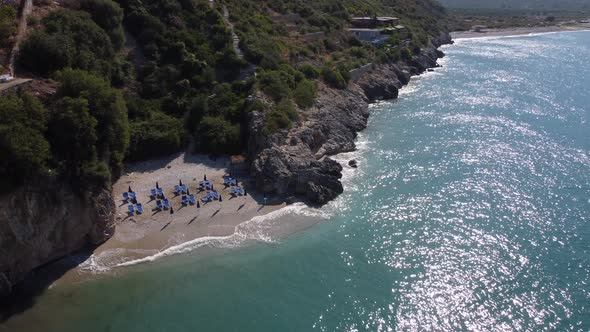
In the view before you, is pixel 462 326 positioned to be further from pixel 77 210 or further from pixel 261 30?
pixel 261 30

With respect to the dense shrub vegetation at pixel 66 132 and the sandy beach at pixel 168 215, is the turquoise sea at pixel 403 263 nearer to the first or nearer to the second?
the sandy beach at pixel 168 215

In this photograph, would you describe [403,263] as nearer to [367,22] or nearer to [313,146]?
[313,146]

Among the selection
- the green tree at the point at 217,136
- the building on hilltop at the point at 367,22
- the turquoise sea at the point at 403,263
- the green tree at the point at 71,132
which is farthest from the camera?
the building on hilltop at the point at 367,22

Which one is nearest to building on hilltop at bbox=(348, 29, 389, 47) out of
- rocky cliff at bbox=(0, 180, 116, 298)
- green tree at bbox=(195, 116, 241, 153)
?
green tree at bbox=(195, 116, 241, 153)

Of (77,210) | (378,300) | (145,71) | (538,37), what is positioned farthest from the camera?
(538,37)

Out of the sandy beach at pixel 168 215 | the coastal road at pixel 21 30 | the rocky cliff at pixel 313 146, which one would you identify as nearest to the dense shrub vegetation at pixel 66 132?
the sandy beach at pixel 168 215

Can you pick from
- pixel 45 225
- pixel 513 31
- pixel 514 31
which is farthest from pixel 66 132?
pixel 514 31

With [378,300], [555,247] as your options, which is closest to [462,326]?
[378,300]
